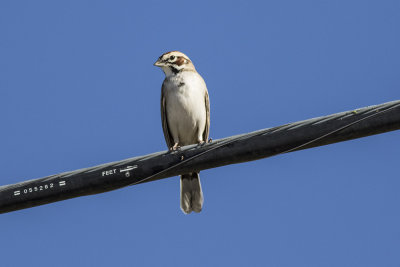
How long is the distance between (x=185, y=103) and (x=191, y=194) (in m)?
1.21

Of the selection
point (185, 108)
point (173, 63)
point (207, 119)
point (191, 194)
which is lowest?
point (191, 194)

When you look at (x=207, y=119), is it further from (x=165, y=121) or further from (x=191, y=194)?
(x=191, y=194)

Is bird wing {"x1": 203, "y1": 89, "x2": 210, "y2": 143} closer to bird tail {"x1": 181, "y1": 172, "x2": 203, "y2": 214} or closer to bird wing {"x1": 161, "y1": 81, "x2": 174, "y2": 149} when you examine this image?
bird wing {"x1": 161, "y1": 81, "x2": 174, "y2": 149}

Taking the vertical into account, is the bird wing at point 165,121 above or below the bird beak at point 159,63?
below

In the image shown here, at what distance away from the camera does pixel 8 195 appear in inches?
228

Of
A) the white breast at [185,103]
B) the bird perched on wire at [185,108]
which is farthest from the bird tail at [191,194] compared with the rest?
the white breast at [185,103]

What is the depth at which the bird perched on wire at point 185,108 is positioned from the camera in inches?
348

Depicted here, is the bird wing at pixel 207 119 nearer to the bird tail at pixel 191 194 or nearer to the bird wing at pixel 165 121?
the bird wing at pixel 165 121

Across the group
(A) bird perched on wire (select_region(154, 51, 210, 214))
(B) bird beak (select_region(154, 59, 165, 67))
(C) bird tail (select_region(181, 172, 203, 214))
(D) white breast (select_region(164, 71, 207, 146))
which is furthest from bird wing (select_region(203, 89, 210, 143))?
(C) bird tail (select_region(181, 172, 203, 214))

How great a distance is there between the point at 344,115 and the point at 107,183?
198 centimetres

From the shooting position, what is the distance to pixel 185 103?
358 inches

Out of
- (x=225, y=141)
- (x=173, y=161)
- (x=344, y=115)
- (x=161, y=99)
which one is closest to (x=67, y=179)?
(x=173, y=161)

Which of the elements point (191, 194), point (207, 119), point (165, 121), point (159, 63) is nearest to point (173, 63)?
A: point (159, 63)

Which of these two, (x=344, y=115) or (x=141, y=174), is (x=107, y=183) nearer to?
(x=141, y=174)
